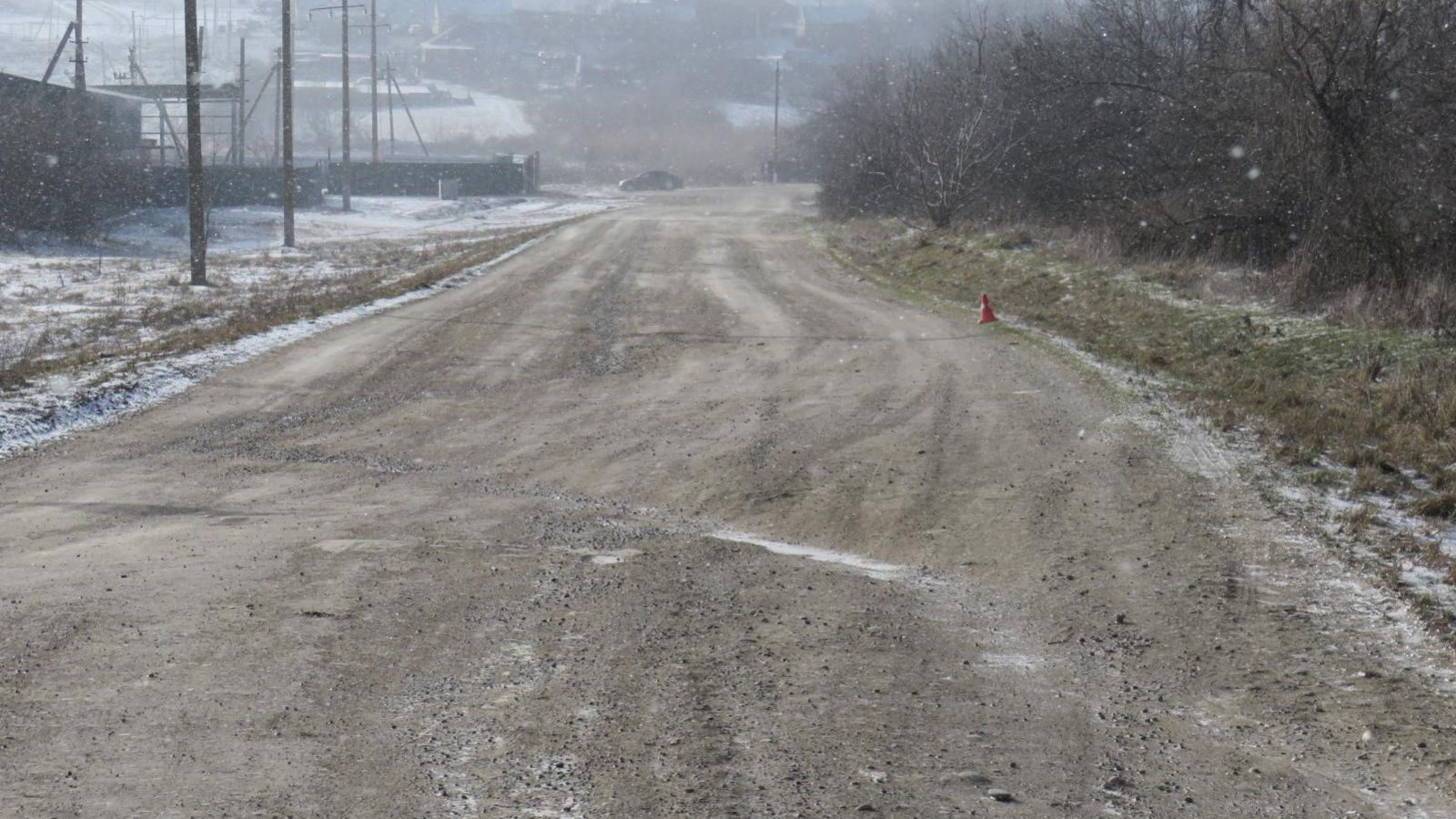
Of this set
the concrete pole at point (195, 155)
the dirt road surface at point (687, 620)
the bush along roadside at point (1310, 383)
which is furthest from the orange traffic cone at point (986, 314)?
the concrete pole at point (195, 155)

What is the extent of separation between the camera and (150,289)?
Answer: 24.5 meters

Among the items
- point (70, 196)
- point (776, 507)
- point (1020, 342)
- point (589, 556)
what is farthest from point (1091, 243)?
point (70, 196)

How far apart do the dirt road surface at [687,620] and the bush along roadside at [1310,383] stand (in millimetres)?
556

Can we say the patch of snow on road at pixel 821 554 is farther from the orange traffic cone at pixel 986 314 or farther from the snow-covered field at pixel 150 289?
the orange traffic cone at pixel 986 314

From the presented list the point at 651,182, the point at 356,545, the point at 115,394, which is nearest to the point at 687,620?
the point at 356,545

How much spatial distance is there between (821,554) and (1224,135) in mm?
16597

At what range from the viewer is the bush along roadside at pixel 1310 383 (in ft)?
26.3

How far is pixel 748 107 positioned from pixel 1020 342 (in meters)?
119

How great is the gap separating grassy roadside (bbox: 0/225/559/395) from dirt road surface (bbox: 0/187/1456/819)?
8.76 ft

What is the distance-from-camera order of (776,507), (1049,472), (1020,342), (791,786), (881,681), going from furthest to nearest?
1. (1020,342)
2. (1049,472)
3. (776,507)
4. (881,681)
5. (791,786)

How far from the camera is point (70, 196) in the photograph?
38688mm

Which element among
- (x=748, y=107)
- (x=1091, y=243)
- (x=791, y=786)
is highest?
(x=748, y=107)

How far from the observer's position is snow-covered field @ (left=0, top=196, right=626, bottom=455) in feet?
40.7

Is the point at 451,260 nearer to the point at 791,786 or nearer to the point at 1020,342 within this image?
the point at 1020,342
